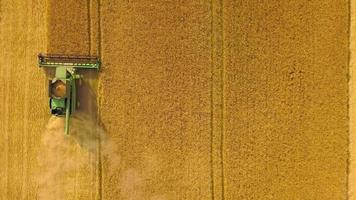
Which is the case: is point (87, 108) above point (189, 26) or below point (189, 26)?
below

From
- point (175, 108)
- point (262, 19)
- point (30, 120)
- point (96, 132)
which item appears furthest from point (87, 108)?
point (262, 19)

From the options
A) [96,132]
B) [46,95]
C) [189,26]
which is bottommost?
[96,132]

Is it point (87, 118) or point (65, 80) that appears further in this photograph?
point (87, 118)

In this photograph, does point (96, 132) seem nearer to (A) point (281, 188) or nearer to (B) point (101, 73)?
(B) point (101, 73)

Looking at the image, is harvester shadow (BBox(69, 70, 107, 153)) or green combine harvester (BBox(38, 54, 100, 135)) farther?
harvester shadow (BBox(69, 70, 107, 153))

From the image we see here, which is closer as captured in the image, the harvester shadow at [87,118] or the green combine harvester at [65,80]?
the green combine harvester at [65,80]

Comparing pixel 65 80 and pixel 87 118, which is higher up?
pixel 65 80
